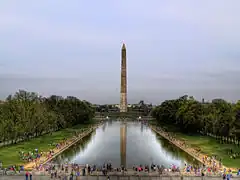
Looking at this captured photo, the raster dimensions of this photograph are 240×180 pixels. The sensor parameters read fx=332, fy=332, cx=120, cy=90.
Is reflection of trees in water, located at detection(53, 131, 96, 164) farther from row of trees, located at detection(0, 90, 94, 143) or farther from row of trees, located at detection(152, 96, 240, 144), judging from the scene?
row of trees, located at detection(152, 96, 240, 144)

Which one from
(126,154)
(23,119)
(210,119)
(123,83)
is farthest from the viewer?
(123,83)

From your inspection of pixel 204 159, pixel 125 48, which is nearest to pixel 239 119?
pixel 204 159

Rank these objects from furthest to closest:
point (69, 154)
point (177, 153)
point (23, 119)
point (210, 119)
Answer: point (210, 119) → point (23, 119) → point (177, 153) → point (69, 154)

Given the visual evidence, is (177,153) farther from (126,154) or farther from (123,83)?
(123,83)

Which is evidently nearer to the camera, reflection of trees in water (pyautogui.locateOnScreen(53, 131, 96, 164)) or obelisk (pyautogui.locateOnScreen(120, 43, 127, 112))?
reflection of trees in water (pyautogui.locateOnScreen(53, 131, 96, 164))

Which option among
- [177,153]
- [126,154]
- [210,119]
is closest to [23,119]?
[126,154]

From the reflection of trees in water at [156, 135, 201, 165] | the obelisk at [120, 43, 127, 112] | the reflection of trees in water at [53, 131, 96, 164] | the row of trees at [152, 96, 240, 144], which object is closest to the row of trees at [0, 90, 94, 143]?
the reflection of trees in water at [53, 131, 96, 164]

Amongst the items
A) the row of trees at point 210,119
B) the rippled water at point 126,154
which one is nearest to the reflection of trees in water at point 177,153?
the rippled water at point 126,154

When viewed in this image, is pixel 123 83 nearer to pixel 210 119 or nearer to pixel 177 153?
pixel 210 119

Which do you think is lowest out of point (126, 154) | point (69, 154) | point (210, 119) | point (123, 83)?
point (126, 154)

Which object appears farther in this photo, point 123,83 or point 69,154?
point 123,83

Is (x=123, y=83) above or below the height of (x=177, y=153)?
above

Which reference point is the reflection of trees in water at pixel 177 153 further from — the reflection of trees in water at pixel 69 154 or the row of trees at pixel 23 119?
the row of trees at pixel 23 119
